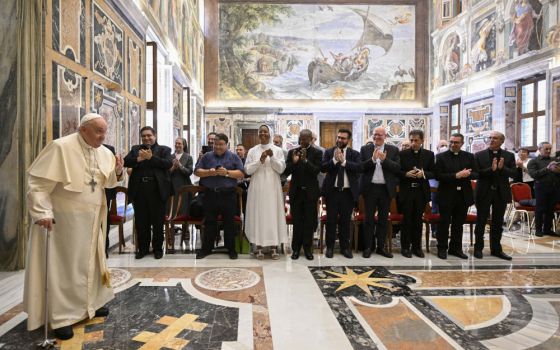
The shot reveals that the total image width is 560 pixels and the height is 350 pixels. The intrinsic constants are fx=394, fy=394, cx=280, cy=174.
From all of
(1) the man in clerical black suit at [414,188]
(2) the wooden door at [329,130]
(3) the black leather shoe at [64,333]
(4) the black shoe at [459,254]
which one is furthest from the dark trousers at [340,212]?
(2) the wooden door at [329,130]

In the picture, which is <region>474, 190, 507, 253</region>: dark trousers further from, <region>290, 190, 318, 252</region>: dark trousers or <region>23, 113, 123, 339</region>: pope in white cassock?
<region>23, 113, 123, 339</region>: pope in white cassock

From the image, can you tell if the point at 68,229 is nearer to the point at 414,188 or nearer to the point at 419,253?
the point at 414,188

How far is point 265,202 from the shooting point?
17.4 ft

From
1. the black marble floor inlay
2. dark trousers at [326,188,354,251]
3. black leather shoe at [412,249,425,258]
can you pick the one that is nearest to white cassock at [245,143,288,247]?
dark trousers at [326,188,354,251]

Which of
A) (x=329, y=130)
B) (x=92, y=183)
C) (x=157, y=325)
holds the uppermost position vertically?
(x=329, y=130)

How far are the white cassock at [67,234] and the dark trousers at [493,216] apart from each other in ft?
15.6

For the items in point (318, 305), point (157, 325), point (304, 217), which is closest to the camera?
point (157, 325)

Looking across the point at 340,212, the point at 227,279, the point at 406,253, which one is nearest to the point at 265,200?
the point at 340,212

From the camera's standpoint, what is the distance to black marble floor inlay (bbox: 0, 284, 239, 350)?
286 cm

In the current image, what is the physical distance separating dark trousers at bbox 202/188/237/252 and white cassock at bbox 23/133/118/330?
2.10 metres

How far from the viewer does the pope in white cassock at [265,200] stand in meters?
5.29

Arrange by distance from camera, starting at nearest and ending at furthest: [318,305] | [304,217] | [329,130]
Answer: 1. [318,305]
2. [304,217]
3. [329,130]

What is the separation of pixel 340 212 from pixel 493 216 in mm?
2154

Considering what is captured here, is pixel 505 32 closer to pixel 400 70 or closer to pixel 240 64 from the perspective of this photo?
pixel 400 70
